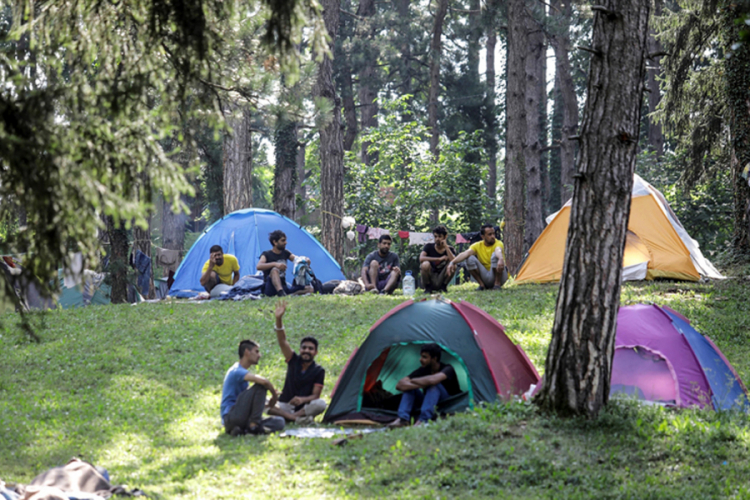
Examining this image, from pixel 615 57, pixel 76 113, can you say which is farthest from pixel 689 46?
pixel 76 113

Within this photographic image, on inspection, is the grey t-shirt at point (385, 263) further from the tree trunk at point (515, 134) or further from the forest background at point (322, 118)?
the tree trunk at point (515, 134)

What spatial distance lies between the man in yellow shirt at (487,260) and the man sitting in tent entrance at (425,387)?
467 cm

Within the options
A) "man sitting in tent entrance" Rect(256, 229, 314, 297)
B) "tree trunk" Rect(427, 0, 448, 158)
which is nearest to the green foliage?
"tree trunk" Rect(427, 0, 448, 158)

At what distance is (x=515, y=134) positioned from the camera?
580 inches

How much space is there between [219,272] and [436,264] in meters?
3.95

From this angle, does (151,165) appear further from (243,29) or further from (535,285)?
(535,285)

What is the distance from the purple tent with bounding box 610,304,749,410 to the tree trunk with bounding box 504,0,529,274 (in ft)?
25.4

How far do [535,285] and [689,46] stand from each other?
673 centimetres

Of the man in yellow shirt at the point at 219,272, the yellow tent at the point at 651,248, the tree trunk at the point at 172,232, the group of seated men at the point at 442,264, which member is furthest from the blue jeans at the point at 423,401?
the tree trunk at the point at 172,232

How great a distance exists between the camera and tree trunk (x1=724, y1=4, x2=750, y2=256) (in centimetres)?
1225

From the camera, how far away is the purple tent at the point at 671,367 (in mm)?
6281

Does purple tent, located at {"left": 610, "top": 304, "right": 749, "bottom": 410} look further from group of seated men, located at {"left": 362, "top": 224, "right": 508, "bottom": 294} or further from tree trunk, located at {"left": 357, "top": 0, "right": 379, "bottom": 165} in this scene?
tree trunk, located at {"left": 357, "top": 0, "right": 379, "bottom": 165}

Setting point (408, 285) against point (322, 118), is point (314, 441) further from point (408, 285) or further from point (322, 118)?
point (322, 118)

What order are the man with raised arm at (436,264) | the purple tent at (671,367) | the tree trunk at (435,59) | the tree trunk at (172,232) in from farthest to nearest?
1. the tree trunk at (172,232)
2. the tree trunk at (435,59)
3. the man with raised arm at (436,264)
4. the purple tent at (671,367)
